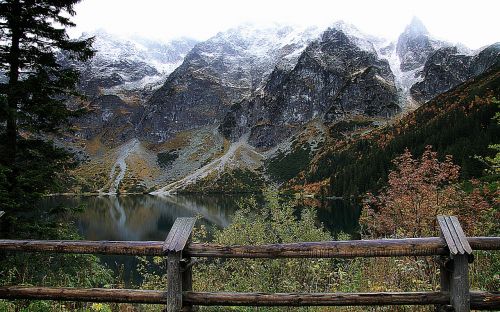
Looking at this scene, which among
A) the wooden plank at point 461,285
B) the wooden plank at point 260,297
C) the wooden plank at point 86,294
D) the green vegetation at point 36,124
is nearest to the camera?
the wooden plank at point 461,285

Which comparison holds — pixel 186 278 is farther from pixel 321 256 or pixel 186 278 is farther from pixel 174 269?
pixel 321 256

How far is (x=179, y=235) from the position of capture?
5.80m

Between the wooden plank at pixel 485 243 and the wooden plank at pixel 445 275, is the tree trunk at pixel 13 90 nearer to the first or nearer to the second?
the wooden plank at pixel 445 275

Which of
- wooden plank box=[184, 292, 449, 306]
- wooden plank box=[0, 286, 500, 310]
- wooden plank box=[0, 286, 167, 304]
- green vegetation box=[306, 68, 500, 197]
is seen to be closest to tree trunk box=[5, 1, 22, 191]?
wooden plank box=[0, 286, 167, 304]

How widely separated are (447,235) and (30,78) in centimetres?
1265

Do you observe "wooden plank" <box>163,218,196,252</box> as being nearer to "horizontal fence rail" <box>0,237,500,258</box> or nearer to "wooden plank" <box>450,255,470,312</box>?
"horizontal fence rail" <box>0,237,500,258</box>

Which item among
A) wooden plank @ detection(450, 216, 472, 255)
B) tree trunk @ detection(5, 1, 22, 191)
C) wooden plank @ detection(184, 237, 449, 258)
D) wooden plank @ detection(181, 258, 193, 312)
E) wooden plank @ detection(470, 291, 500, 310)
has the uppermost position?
tree trunk @ detection(5, 1, 22, 191)

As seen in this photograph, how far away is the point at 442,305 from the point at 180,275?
3896 millimetres

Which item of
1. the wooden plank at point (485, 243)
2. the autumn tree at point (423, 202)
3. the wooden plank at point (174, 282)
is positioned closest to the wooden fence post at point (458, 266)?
the wooden plank at point (485, 243)

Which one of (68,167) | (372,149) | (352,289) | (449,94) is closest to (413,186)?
(352,289)

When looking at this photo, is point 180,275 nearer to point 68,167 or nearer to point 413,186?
point 68,167

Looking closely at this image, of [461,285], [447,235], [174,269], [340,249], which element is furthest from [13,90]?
[461,285]

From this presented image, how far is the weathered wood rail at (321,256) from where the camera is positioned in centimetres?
537

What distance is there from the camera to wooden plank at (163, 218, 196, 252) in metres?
5.64
